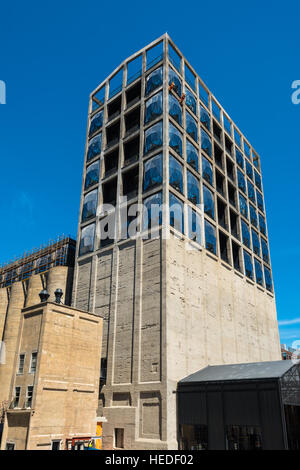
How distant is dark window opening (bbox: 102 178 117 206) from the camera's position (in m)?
42.1

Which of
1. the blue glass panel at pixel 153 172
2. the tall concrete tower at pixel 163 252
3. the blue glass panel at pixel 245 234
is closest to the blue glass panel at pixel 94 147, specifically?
the tall concrete tower at pixel 163 252

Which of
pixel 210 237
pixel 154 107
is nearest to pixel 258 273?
pixel 210 237

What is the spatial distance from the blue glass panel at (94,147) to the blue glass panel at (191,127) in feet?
Answer: 35.2

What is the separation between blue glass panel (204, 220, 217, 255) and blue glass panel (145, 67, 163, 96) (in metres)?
15.6

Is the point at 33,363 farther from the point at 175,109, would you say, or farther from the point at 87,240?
the point at 175,109

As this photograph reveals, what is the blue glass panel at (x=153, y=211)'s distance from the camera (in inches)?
1335

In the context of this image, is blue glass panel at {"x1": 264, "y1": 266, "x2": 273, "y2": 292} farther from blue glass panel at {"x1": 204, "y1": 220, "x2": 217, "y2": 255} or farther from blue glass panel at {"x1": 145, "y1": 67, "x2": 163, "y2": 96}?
blue glass panel at {"x1": 145, "y1": 67, "x2": 163, "y2": 96}

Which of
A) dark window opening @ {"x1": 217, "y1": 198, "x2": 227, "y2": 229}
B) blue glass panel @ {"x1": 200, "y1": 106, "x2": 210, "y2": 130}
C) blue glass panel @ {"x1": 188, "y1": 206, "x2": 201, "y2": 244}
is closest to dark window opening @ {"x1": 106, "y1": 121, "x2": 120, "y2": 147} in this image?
blue glass panel @ {"x1": 200, "y1": 106, "x2": 210, "y2": 130}

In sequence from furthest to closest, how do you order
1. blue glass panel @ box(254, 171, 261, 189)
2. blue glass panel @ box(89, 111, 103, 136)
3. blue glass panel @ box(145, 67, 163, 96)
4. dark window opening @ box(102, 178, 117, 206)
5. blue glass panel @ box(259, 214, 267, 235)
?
blue glass panel @ box(254, 171, 261, 189)
blue glass panel @ box(259, 214, 267, 235)
blue glass panel @ box(89, 111, 103, 136)
dark window opening @ box(102, 178, 117, 206)
blue glass panel @ box(145, 67, 163, 96)

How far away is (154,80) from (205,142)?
9243 millimetres

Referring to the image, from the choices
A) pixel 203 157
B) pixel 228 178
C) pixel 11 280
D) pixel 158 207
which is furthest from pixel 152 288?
pixel 11 280

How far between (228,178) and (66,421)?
113 ft

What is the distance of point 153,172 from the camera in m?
36.8

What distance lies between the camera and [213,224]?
136 ft
